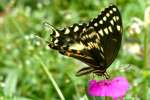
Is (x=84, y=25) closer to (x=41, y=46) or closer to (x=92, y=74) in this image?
(x=92, y=74)

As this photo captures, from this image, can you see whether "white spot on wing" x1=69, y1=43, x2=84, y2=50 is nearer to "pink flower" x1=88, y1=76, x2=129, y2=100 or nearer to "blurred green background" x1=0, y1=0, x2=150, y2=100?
"pink flower" x1=88, y1=76, x2=129, y2=100

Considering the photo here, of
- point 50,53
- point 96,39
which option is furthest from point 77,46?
point 50,53

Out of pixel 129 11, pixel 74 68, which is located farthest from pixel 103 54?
pixel 129 11

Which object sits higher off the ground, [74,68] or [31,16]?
[31,16]

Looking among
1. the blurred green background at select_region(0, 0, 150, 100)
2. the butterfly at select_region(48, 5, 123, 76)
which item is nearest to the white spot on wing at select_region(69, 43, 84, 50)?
the butterfly at select_region(48, 5, 123, 76)

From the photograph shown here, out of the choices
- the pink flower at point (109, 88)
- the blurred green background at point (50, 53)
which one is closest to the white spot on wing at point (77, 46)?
the pink flower at point (109, 88)

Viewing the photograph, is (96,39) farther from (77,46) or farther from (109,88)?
(109,88)
